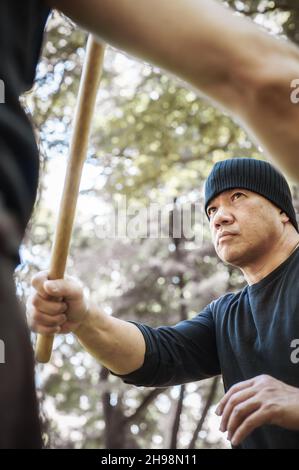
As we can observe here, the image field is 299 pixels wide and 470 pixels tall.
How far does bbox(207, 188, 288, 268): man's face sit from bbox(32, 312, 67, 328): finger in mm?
706

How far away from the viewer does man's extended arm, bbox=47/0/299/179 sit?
1.47ft

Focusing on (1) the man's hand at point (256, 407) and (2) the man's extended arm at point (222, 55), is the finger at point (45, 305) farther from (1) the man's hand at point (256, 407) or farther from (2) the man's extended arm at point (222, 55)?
(2) the man's extended arm at point (222, 55)

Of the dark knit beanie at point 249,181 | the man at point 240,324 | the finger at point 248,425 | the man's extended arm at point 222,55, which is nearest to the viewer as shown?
the man's extended arm at point 222,55

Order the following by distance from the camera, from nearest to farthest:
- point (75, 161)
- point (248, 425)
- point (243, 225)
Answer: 1. point (75, 161)
2. point (248, 425)
3. point (243, 225)

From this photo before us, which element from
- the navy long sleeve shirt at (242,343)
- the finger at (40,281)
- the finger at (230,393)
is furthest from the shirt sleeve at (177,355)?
the finger at (40,281)

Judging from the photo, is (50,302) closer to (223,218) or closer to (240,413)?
(240,413)

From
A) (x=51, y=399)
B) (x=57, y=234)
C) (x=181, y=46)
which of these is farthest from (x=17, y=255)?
(x=51, y=399)

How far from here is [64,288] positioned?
1.67 metres

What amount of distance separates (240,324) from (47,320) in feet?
2.47

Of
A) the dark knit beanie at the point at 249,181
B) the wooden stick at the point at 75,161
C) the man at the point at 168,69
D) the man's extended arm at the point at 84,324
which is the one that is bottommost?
the man's extended arm at the point at 84,324

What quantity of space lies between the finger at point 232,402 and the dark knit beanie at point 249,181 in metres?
0.86

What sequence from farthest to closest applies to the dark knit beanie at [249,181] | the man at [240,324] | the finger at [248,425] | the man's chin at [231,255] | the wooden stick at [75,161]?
the dark knit beanie at [249,181] < the man's chin at [231,255] < the man at [240,324] < the finger at [248,425] < the wooden stick at [75,161]

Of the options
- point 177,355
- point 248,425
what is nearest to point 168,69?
point 248,425

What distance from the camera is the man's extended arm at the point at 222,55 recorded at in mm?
449
